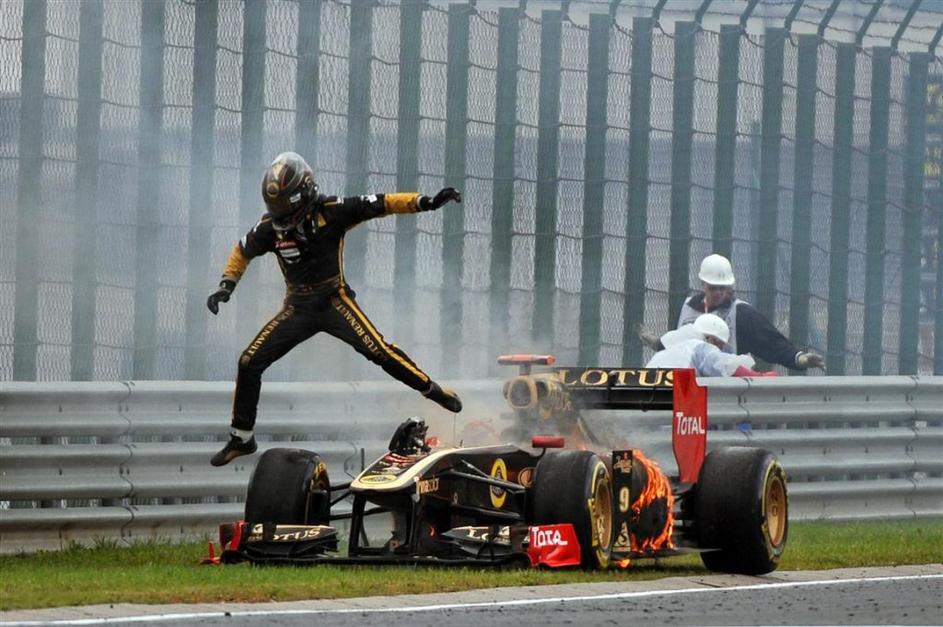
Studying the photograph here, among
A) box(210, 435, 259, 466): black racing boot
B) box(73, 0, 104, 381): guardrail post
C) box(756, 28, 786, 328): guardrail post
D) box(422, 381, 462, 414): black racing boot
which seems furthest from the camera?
box(756, 28, 786, 328): guardrail post

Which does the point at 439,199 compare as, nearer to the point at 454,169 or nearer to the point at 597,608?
the point at 454,169

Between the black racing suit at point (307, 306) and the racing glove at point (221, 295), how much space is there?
4 centimetres

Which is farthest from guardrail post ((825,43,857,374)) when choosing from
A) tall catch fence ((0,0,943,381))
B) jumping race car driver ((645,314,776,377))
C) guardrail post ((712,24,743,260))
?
jumping race car driver ((645,314,776,377))

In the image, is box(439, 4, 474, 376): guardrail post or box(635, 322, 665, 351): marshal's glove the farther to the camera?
box(635, 322, 665, 351): marshal's glove

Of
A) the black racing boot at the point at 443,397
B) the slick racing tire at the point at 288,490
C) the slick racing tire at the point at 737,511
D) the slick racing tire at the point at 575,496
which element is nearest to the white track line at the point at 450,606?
the slick racing tire at the point at 737,511

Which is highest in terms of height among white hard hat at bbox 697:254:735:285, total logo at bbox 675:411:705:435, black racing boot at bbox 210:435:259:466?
white hard hat at bbox 697:254:735:285

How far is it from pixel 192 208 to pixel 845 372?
5.69 meters

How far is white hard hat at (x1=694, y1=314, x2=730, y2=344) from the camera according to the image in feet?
52.1

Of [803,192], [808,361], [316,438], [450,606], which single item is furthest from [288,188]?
[803,192]

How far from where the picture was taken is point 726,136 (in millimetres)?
16453

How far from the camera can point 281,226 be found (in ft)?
41.0

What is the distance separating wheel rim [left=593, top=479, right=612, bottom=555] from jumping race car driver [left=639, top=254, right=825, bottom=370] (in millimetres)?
4730

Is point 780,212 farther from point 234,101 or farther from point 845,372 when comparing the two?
point 234,101

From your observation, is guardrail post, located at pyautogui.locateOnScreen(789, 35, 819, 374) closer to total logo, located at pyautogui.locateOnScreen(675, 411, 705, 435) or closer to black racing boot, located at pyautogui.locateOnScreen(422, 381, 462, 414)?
total logo, located at pyautogui.locateOnScreen(675, 411, 705, 435)
